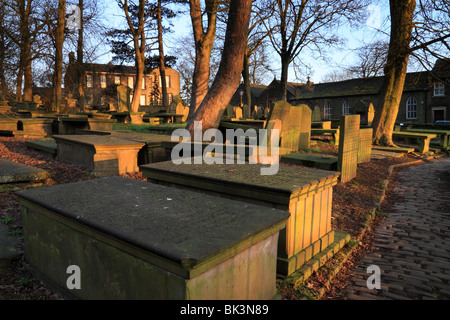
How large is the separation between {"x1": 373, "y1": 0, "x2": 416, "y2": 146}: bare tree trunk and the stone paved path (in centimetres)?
775

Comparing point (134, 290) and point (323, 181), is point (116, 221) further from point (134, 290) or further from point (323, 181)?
point (323, 181)

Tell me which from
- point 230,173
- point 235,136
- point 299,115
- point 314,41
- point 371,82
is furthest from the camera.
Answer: point 371,82

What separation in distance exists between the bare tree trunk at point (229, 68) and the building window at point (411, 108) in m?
35.1

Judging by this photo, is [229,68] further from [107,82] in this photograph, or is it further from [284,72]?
[107,82]

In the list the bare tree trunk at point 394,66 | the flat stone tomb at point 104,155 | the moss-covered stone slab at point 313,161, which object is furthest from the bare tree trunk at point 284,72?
the flat stone tomb at point 104,155

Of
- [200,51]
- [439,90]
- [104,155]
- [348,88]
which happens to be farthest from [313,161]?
[348,88]

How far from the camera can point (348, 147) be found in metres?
7.73

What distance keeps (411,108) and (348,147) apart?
33982mm

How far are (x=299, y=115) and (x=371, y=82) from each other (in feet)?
110

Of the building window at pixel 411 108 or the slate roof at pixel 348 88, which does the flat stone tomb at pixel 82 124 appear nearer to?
the slate roof at pixel 348 88

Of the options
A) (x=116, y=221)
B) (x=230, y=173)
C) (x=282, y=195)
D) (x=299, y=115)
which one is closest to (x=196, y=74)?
(x=299, y=115)

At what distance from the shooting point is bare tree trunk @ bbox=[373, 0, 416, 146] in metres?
12.9

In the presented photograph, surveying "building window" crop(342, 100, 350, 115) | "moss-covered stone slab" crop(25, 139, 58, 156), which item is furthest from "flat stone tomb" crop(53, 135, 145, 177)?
"building window" crop(342, 100, 350, 115)
